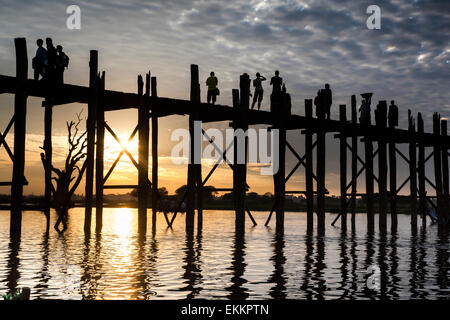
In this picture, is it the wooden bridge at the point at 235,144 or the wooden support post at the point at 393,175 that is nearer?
the wooden bridge at the point at 235,144

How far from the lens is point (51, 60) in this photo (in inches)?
637

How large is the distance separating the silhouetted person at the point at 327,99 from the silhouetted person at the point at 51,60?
1083 centimetres

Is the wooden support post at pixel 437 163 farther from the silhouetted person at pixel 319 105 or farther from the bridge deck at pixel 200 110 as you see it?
the silhouetted person at pixel 319 105

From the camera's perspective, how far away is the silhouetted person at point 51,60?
630 inches

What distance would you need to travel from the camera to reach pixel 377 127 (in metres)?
25.0

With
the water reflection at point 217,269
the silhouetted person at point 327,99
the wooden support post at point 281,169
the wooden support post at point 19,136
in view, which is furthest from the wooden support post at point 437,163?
the wooden support post at point 19,136

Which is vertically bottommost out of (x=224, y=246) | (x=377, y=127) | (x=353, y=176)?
(x=224, y=246)

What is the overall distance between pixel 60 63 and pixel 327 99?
1088 cm

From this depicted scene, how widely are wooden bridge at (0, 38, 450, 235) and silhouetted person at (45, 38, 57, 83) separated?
0.35 metres

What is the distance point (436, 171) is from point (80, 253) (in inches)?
772

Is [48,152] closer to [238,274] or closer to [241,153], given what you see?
[241,153]

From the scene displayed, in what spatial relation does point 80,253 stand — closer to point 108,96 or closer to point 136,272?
point 136,272
